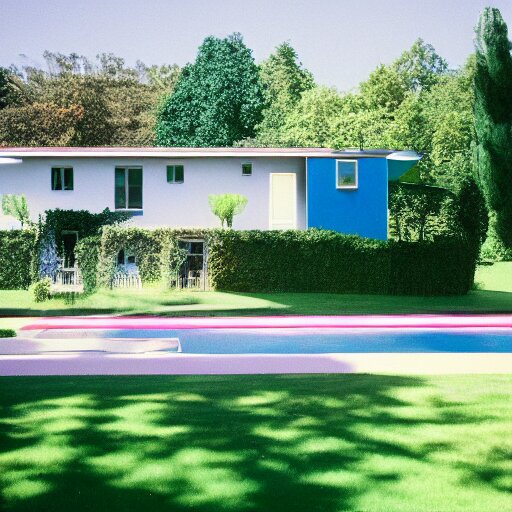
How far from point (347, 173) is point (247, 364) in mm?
22294

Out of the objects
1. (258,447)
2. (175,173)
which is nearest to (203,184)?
(175,173)

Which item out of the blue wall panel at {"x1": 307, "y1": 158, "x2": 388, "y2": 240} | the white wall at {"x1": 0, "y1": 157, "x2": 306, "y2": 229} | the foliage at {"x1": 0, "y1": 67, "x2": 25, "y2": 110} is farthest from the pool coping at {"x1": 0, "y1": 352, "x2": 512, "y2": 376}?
the foliage at {"x1": 0, "y1": 67, "x2": 25, "y2": 110}

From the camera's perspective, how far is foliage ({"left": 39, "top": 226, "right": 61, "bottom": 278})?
102 feet

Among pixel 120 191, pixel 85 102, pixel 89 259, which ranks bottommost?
pixel 89 259

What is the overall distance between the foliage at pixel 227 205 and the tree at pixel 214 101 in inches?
1153

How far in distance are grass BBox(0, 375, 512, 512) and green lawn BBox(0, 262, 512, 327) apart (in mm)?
15255

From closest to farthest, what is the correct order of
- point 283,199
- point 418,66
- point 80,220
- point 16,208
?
point 16,208
point 80,220
point 283,199
point 418,66

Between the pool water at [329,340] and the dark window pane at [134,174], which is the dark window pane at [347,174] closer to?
the dark window pane at [134,174]

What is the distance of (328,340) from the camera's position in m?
19.8

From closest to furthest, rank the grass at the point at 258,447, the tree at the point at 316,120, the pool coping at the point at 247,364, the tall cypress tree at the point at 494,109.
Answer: the grass at the point at 258,447 → the pool coping at the point at 247,364 → the tall cypress tree at the point at 494,109 → the tree at the point at 316,120

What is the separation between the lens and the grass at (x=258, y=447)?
612cm

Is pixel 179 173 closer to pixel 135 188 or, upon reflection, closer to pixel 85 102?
pixel 135 188

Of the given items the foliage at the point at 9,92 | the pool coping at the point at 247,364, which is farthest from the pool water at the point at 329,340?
the foliage at the point at 9,92

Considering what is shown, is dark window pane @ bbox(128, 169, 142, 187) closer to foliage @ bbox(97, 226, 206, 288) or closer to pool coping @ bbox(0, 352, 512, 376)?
foliage @ bbox(97, 226, 206, 288)
